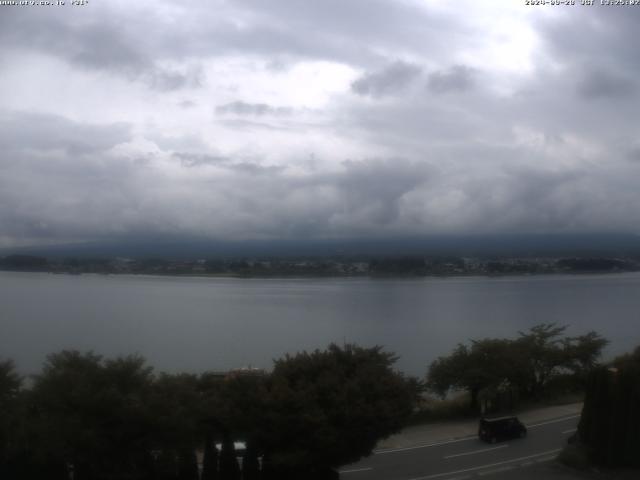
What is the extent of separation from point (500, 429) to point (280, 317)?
3670 centimetres

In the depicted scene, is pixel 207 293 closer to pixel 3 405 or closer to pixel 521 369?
pixel 521 369

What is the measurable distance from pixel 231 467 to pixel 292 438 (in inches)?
54.5

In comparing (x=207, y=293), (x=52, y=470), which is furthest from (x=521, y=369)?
(x=207, y=293)

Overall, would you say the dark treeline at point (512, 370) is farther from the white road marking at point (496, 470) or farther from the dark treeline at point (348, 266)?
the dark treeline at point (348, 266)

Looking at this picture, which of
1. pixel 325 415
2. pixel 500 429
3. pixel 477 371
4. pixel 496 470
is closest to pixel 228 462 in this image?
pixel 325 415

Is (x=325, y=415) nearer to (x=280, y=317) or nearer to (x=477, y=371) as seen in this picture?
(x=477, y=371)

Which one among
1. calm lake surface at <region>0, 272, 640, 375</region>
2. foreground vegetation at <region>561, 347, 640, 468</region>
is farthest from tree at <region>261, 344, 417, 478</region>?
calm lake surface at <region>0, 272, 640, 375</region>

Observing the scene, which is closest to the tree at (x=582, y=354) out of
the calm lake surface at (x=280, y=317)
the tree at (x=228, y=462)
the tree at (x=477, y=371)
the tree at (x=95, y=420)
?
the tree at (x=477, y=371)

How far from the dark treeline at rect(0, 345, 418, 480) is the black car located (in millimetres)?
4717

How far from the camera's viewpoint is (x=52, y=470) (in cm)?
1205

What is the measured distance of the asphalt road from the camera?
596 inches

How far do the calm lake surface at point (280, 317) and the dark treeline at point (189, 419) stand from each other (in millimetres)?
12262

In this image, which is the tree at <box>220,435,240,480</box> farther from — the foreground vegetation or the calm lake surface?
the calm lake surface

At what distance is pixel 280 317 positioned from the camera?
5391 cm
